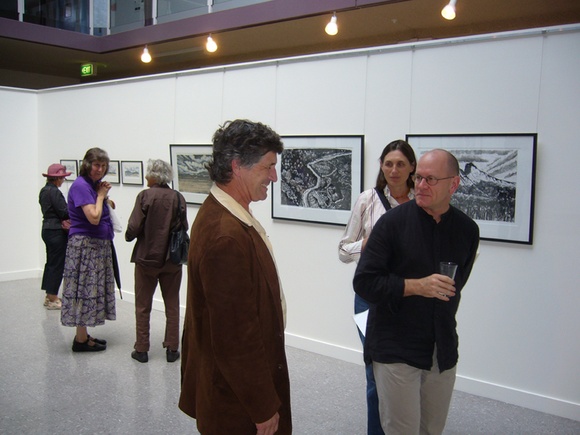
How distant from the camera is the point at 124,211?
7.79 meters

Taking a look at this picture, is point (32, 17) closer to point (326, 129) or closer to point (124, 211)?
point (124, 211)

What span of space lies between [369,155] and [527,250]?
171 cm

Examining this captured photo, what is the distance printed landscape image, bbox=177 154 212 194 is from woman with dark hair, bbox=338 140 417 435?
132 inches

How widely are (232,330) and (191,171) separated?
5.12 metres

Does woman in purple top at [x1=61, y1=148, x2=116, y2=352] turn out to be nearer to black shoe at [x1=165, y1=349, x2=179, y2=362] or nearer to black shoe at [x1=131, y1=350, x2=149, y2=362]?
black shoe at [x1=131, y1=350, x2=149, y2=362]

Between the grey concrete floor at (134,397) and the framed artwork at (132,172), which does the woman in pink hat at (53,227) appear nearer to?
the framed artwork at (132,172)

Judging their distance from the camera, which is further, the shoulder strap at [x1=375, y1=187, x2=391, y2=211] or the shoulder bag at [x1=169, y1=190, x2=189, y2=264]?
the shoulder bag at [x1=169, y1=190, x2=189, y2=264]

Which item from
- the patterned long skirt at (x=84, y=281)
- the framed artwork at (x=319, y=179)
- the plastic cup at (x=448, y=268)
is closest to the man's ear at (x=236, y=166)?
the plastic cup at (x=448, y=268)

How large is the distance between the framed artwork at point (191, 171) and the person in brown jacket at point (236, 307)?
4.54 m

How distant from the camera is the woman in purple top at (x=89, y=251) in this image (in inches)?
197

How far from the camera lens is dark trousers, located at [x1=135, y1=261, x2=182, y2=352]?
5.18 m

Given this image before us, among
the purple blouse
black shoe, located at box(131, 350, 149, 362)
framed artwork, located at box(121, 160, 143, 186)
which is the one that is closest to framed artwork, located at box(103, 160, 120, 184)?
framed artwork, located at box(121, 160, 143, 186)

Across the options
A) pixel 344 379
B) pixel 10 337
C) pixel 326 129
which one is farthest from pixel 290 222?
pixel 10 337

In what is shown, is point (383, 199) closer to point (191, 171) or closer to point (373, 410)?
point (373, 410)
